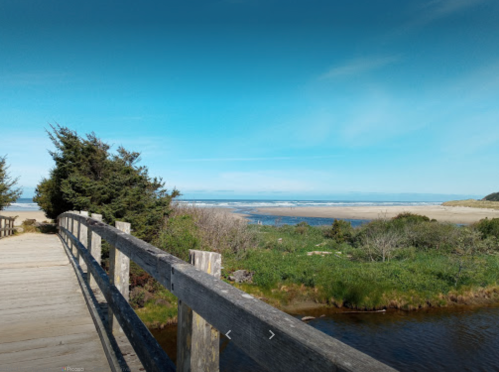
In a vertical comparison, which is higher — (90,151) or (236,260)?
(90,151)

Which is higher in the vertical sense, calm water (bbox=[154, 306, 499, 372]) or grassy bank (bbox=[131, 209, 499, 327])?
grassy bank (bbox=[131, 209, 499, 327])

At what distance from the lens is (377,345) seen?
9.07 meters

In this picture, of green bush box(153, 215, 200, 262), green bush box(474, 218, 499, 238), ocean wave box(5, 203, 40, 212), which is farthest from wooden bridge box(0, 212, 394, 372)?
ocean wave box(5, 203, 40, 212)

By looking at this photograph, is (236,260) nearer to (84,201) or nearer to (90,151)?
(84,201)

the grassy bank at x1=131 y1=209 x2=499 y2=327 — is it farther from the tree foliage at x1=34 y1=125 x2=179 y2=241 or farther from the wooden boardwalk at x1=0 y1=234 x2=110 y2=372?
the wooden boardwalk at x1=0 y1=234 x2=110 y2=372

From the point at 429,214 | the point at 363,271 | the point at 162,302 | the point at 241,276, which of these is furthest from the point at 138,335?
the point at 429,214

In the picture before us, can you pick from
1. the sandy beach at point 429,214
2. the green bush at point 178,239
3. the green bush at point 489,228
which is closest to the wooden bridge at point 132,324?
the green bush at point 178,239

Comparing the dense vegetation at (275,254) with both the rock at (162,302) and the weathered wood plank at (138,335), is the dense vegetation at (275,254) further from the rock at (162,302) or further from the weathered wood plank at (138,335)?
the weathered wood plank at (138,335)

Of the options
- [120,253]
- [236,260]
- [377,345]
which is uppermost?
[120,253]

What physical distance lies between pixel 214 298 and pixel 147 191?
14.5 m

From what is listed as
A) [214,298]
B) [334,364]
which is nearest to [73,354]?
[214,298]

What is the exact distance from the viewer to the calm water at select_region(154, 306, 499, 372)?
8.09 m

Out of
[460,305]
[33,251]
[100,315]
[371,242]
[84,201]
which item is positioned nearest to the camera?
[100,315]

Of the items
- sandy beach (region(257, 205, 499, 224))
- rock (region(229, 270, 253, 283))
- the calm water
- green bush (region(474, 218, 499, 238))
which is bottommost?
the calm water
